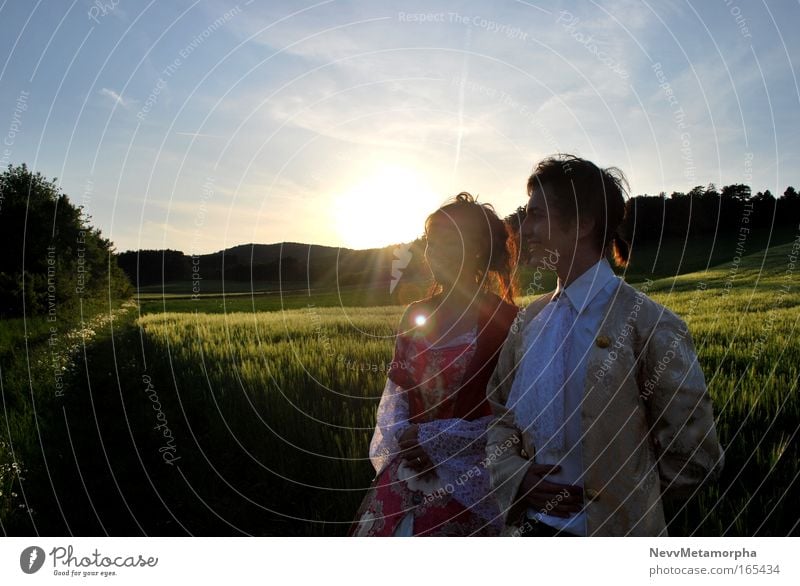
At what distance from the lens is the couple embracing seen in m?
2.25

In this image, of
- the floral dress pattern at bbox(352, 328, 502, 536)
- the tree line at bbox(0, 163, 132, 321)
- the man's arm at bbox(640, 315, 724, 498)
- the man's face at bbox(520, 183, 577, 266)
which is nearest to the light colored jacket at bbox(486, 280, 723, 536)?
the man's arm at bbox(640, 315, 724, 498)

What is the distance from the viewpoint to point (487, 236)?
345cm

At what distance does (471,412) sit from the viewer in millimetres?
3223

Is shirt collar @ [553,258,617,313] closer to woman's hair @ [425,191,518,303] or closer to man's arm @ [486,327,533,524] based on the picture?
man's arm @ [486,327,533,524]

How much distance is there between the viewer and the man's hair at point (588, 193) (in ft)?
8.43

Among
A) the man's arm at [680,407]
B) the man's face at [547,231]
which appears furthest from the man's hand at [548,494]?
the man's face at [547,231]

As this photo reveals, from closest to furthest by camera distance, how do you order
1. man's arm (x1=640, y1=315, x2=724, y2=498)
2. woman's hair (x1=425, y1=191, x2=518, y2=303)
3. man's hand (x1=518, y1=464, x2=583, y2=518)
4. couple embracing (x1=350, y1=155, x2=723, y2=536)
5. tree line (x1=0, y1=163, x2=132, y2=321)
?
1. man's arm (x1=640, y1=315, x2=724, y2=498)
2. couple embracing (x1=350, y1=155, x2=723, y2=536)
3. man's hand (x1=518, y1=464, x2=583, y2=518)
4. woman's hair (x1=425, y1=191, x2=518, y2=303)
5. tree line (x1=0, y1=163, x2=132, y2=321)

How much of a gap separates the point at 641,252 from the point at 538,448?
4875cm

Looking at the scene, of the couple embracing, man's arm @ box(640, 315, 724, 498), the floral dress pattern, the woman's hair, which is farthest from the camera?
the woman's hair

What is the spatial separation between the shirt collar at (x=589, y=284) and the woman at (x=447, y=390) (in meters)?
0.83

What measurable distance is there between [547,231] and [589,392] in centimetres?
70

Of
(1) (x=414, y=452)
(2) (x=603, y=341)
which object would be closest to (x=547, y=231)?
(2) (x=603, y=341)

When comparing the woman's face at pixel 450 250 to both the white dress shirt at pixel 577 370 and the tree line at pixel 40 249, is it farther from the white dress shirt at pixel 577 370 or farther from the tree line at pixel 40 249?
the tree line at pixel 40 249

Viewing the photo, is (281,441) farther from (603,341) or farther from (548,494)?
(603,341)
